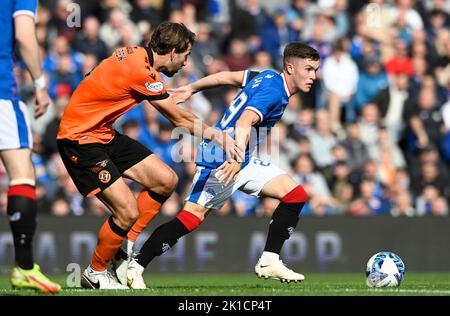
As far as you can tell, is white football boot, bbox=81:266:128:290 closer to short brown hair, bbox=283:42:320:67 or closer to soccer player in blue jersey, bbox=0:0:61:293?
soccer player in blue jersey, bbox=0:0:61:293

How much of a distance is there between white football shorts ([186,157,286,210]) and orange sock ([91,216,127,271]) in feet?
3.13

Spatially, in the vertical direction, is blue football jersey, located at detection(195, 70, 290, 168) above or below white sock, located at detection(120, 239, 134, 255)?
above

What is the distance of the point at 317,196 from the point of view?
55.4 feet

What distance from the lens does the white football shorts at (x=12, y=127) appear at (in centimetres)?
830

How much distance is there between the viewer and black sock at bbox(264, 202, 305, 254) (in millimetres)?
10336

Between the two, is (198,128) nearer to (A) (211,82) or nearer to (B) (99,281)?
(A) (211,82)

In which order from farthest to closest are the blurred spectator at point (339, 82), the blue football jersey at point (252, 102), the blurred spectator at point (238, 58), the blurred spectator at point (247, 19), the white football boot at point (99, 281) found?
the blurred spectator at point (247, 19) < the blurred spectator at point (339, 82) < the blurred spectator at point (238, 58) < the blue football jersey at point (252, 102) < the white football boot at point (99, 281)

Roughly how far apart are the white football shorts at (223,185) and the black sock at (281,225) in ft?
1.03

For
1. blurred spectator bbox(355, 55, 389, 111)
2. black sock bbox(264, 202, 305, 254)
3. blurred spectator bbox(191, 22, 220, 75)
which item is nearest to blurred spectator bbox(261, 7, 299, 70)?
blurred spectator bbox(191, 22, 220, 75)

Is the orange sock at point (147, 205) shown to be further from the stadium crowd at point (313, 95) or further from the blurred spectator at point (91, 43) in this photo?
Answer: the blurred spectator at point (91, 43)

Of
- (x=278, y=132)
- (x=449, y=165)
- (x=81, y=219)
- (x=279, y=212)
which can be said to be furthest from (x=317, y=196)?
(x=279, y=212)

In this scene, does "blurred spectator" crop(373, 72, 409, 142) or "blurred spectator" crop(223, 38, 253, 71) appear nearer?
"blurred spectator" crop(223, 38, 253, 71)

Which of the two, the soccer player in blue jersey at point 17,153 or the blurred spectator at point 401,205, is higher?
the soccer player in blue jersey at point 17,153

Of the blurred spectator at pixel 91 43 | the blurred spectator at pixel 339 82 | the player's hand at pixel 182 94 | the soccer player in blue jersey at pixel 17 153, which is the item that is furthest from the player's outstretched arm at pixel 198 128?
the blurred spectator at pixel 339 82
